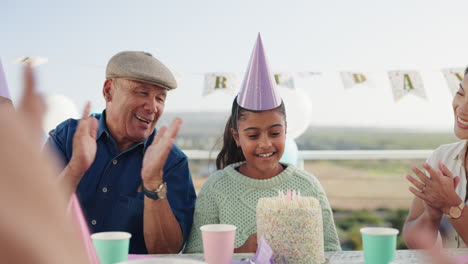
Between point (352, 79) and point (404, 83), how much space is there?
0.42 meters

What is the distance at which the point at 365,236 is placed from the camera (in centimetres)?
103

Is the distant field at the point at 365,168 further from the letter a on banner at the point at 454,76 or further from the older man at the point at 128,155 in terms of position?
the older man at the point at 128,155

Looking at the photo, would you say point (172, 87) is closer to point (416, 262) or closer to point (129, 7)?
point (416, 262)

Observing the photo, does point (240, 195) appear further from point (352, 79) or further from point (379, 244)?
point (352, 79)

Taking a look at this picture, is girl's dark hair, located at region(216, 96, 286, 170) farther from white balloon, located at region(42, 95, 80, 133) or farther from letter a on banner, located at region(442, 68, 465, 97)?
letter a on banner, located at region(442, 68, 465, 97)

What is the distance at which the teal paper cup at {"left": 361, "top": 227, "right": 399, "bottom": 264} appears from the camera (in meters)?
1.02

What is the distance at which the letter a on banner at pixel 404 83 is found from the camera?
3605 mm

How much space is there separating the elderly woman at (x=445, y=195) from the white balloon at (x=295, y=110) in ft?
5.48

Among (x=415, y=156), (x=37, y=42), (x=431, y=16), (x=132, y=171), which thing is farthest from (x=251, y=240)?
(x=431, y=16)

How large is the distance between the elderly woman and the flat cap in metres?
0.83

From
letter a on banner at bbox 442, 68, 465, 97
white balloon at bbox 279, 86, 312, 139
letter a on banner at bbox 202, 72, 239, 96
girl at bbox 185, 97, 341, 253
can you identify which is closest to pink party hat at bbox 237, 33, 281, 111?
girl at bbox 185, 97, 341, 253

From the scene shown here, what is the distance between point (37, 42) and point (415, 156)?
65.5 ft

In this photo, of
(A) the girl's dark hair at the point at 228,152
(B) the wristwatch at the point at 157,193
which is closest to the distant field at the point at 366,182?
(A) the girl's dark hair at the point at 228,152

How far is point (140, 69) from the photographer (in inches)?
59.5
